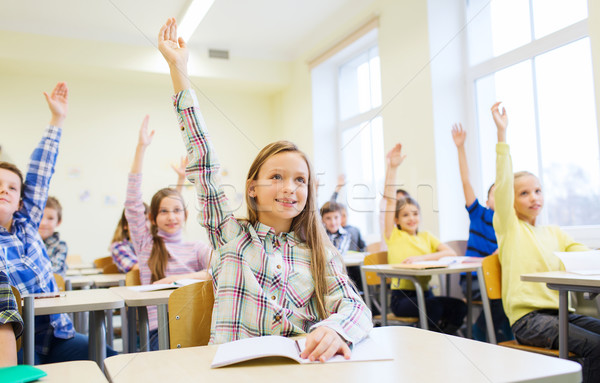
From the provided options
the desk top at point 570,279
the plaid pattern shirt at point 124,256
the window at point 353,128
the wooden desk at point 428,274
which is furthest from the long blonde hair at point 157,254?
the window at point 353,128

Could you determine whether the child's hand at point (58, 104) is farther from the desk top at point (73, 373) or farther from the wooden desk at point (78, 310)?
the desk top at point (73, 373)

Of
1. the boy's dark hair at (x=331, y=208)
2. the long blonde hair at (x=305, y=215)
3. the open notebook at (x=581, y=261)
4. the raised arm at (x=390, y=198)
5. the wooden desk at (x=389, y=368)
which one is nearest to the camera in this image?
the wooden desk at (x=389, y=368)

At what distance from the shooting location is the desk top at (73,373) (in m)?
0.69

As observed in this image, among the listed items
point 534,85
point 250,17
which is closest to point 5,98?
point 250,17

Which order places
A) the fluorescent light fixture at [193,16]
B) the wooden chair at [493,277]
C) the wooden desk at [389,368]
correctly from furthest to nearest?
the fluorescent light fixture at [193,16] → the wooden chair at [493,277] → the wooden desk at [389,368]

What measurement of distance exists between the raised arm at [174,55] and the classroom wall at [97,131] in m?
3.96

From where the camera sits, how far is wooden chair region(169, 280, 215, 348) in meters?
1.13

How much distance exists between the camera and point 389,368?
0.73m

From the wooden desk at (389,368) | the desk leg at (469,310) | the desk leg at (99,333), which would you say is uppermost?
the wooden desk at (389,368)

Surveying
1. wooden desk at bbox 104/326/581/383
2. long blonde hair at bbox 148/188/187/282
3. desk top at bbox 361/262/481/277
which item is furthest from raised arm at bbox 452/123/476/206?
wooden desk at bbox 104/326/581/383

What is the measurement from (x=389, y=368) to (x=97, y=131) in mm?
5907

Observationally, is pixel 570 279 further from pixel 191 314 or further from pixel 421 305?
pixel 191 314

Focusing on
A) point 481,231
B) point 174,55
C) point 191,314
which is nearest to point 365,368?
point 191,314

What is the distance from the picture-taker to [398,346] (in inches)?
34.2
